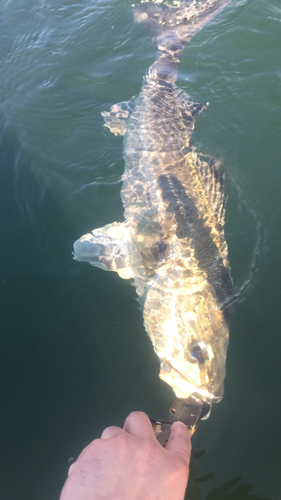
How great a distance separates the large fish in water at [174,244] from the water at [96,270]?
0.88 ft

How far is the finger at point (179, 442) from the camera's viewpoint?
5.54 ft

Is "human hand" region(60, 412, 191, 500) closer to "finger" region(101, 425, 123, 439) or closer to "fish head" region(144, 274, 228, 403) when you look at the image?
"finger" region(101, 425, 123, 439)

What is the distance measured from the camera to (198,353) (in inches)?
108

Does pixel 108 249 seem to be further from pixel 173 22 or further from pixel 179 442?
pixel 173 22

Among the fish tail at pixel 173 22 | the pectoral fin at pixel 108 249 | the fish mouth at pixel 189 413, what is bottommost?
the fish mouth at pixel 189 413

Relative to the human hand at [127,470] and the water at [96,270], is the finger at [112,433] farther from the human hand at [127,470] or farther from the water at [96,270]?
the water at [96,270]

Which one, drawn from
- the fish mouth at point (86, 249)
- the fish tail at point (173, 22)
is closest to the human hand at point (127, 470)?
the fish mouth at point (86, 249)

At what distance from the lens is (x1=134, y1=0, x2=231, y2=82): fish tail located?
241 inches

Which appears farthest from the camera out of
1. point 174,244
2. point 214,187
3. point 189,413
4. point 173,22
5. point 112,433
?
point 173,22

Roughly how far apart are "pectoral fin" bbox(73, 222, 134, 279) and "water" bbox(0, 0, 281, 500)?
0.43 feet

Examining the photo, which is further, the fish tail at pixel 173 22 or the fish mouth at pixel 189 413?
the fish tail at pixel 173 22

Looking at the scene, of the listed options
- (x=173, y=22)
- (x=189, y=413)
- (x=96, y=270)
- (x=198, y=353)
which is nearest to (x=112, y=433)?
(x=189, y=413)

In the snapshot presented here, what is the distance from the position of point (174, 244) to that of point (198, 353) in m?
1.20

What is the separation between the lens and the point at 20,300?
3742 millimetres
